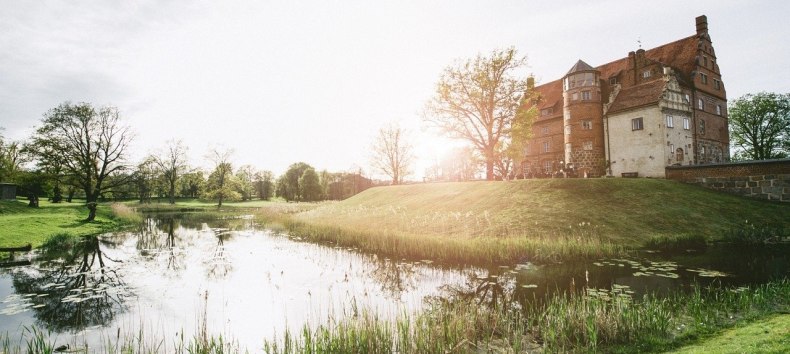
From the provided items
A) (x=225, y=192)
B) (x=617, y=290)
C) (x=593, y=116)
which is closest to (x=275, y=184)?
(x=225, y=192)

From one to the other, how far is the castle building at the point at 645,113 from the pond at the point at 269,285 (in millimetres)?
20903

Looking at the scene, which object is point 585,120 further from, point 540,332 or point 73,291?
point 73,291

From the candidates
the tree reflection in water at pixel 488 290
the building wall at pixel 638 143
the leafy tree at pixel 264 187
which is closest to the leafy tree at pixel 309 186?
the leafy tree at pixel 264 187

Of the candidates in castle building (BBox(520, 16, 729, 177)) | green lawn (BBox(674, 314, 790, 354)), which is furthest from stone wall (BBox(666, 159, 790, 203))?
green lawn (BBox(674, 314, 790, 354))

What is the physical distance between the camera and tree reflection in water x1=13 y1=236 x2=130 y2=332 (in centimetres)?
874

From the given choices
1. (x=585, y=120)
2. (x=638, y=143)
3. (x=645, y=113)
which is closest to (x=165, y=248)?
(x=585, y=120)

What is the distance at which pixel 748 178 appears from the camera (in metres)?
25.4

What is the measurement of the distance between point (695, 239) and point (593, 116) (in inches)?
956

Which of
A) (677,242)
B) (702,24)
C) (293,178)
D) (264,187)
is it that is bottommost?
(677,242)

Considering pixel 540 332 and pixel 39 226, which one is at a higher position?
pixel 39 226

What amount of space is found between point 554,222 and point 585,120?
2445 centimetres

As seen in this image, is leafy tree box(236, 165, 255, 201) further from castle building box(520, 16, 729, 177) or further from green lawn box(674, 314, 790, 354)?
green lawn box(674, 314, 790, 354)

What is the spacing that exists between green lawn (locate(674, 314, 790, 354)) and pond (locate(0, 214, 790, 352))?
305 centimetres

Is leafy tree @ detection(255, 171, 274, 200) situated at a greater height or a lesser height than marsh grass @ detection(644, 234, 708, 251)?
greater
